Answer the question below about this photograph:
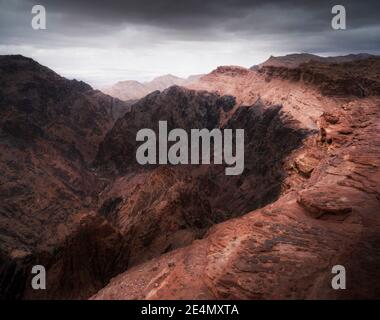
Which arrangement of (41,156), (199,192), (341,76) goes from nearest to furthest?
(199,192) < (341,76) < (41,156)

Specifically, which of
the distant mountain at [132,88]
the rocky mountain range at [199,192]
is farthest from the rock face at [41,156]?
the distant mountain at [132,88]

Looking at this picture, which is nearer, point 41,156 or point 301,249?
point 301,249

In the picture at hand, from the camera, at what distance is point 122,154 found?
254 feet

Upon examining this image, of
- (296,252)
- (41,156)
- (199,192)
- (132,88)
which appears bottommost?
(199,192)

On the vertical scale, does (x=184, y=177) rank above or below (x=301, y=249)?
below

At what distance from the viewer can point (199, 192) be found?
3731 centimetres

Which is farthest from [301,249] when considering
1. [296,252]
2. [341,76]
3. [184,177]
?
[341,76]

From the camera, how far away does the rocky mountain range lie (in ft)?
36.1

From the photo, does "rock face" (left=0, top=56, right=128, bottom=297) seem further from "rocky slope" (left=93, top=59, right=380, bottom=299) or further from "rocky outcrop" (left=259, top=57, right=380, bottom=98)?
"rocky outcrop" (left=259, top=57, right=380, bottom=98)

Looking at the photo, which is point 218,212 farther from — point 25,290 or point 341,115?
point 341,115

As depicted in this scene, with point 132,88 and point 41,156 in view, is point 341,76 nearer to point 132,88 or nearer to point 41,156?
point 41,156

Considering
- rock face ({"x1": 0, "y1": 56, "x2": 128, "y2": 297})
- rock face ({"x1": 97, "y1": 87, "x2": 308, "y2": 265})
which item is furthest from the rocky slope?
rock face ({"x1": 0, "y1": 56, "x2": 128, "y2": 297})
